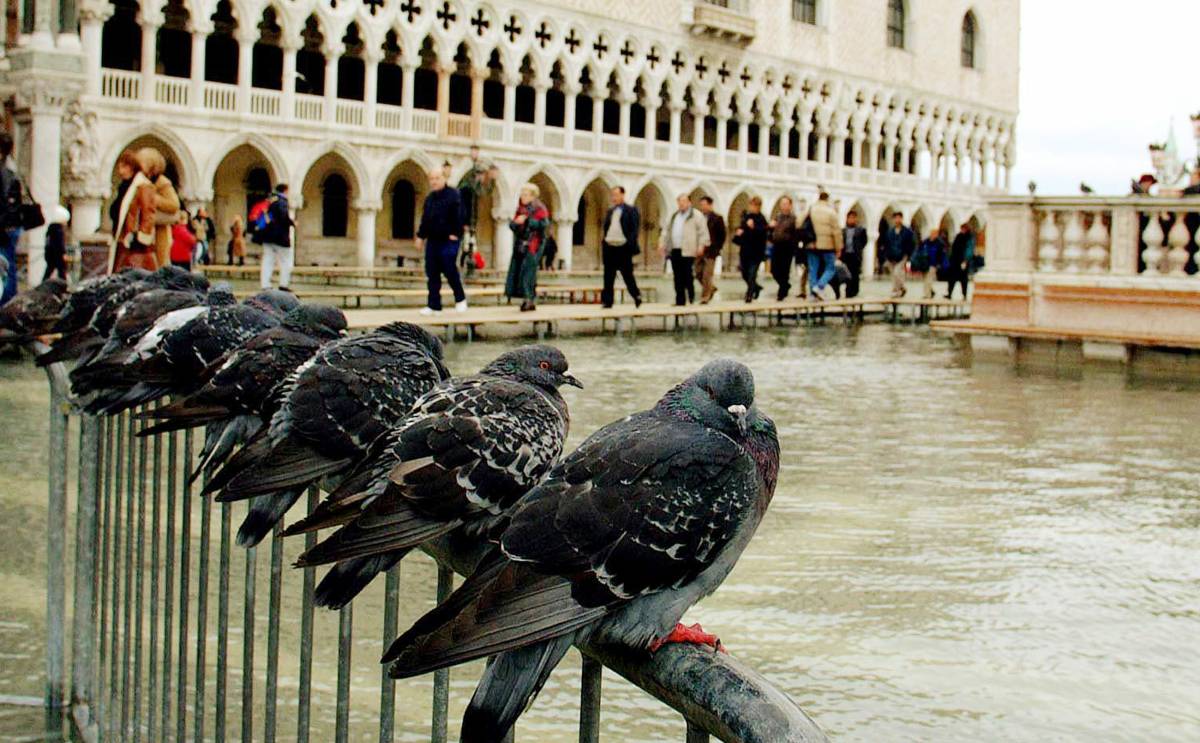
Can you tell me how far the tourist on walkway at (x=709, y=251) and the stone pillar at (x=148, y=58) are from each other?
14551 millimetres

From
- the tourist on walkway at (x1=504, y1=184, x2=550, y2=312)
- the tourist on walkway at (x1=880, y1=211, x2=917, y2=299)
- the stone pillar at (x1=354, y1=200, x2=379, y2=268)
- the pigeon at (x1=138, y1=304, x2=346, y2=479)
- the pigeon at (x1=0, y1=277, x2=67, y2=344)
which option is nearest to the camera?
the pigeon at (x1=138, y1=304, x2=346, y2=479)

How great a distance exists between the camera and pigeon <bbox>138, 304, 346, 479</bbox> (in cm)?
256

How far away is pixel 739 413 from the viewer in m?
1.92

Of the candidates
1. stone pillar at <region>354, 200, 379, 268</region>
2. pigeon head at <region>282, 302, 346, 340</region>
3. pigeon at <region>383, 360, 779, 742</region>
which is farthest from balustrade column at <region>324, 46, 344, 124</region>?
pigeon at <region>383, 360, 779, 742</region>

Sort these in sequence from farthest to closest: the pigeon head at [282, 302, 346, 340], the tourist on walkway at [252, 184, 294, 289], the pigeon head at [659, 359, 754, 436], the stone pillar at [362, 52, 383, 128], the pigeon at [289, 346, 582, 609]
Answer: the stone pillar at [362, 52, 383, 128], the tourist on walkway at [252, 184, 294, 289], the pigeon head at [282, 302, 346, 340], the pigeon head at [659, 359, 754, 436], the pigeon at [289, 346, 582, 609]

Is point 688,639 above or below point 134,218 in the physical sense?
below

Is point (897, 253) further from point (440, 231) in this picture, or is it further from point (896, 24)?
point (896, 24)

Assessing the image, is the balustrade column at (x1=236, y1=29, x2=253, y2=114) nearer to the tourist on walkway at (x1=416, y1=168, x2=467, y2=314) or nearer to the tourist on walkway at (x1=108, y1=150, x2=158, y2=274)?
the tourist on walkway at (x1=416, y1=168, x2=467, y2=314)

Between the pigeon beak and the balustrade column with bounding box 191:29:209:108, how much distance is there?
2903 cm

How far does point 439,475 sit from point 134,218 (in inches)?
404

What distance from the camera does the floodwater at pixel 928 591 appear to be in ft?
11.2

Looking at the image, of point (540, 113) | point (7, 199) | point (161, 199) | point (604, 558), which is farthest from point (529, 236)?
point (540, 113)

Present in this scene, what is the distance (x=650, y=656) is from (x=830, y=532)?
390cm

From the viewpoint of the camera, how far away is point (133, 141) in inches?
1166
